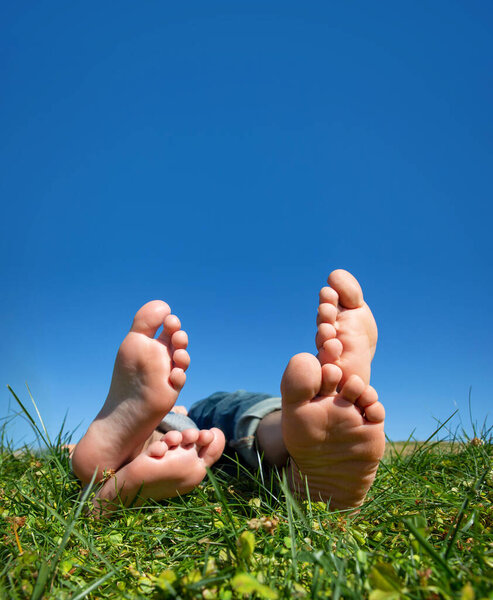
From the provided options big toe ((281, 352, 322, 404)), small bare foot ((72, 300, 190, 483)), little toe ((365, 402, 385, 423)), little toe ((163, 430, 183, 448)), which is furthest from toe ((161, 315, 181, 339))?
little toe ((365, 402, 385, 423))

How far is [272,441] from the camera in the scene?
1633mm

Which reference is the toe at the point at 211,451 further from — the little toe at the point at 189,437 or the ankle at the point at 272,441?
the ankle at the point at 272,441

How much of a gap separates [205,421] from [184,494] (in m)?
0.59

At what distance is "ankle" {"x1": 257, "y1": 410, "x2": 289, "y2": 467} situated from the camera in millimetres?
1607

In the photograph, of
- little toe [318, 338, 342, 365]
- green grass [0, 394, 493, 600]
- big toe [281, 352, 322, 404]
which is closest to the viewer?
green grass [0, 394, 493, 600]

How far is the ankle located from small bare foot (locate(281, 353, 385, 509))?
0.25m

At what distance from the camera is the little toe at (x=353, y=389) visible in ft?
4.26

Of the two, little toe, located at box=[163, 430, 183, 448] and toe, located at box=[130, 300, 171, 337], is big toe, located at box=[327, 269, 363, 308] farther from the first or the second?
little toe, located at box=[163, 430, 183, 448]

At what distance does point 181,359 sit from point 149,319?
0.18m

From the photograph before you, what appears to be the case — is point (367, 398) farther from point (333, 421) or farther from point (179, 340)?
point (179, 340)

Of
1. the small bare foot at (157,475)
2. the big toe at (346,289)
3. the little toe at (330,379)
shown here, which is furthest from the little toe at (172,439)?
the big toe at (346,289)

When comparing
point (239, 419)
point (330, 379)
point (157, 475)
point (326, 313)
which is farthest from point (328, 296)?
point (157, 475)

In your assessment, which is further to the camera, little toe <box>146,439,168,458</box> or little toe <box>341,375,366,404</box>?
little toe <box>146,439,168,458</box>

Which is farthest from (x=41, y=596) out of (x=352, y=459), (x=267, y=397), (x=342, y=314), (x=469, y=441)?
(x=469, y=441)
